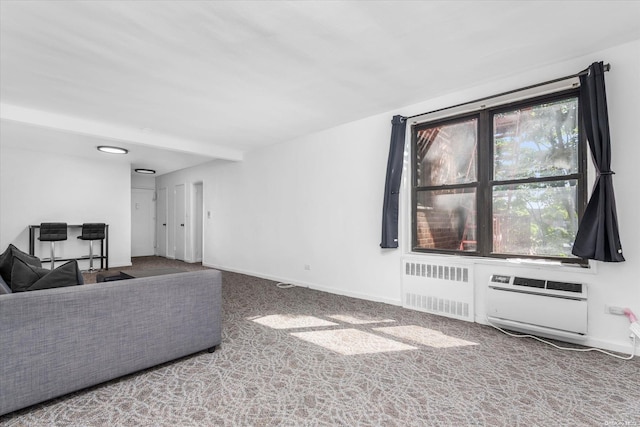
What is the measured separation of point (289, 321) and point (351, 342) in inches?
33.7

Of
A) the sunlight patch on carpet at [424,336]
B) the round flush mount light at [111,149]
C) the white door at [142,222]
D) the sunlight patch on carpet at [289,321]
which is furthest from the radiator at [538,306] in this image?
the white door at [142,222]

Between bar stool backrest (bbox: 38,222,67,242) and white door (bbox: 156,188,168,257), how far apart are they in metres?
2.95

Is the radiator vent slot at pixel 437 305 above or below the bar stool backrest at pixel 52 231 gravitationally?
below

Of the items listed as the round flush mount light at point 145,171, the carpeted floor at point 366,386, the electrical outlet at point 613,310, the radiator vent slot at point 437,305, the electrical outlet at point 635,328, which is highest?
the round flush mount light at point 145,171

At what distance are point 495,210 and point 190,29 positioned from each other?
11.3 ft

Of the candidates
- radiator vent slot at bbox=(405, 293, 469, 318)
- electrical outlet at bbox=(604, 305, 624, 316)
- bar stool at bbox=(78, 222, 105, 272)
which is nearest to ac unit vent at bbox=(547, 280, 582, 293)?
electrical outlet at bbox=(604, 305, 624, 316)

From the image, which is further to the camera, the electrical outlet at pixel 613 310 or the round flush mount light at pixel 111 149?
the round flush mount light at pixel 111 149

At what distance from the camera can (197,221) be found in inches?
328

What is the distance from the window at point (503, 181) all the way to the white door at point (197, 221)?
20.1 ft

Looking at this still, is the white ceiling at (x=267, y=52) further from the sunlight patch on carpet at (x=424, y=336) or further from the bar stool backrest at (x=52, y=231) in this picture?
the bar stool backrest at (x=52, y=231)

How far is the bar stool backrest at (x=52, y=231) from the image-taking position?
6035mm

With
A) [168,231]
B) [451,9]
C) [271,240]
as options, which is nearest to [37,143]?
[168,231]

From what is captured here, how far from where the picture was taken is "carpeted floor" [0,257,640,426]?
177cm

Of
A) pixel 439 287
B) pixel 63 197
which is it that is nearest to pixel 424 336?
pixel 439 287
